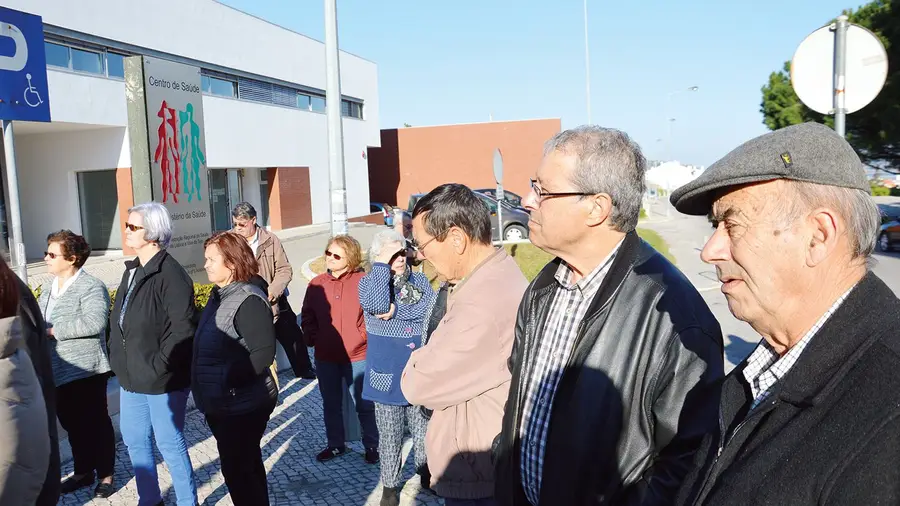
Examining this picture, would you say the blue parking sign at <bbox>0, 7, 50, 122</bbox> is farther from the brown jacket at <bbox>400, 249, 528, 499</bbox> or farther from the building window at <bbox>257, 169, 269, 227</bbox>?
the building window at <bbox>257, 169, 269, 227</bbox>

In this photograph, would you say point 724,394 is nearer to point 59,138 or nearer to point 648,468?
point 648,468

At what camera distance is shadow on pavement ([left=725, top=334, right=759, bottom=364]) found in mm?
7297

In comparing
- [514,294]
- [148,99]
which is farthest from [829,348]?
[148,99]

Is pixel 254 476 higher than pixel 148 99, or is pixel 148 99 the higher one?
pixel 148 99

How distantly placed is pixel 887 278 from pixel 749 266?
556 inches

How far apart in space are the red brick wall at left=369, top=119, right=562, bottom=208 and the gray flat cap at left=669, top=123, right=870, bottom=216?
1418 inches

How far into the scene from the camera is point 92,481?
4484 millimetres

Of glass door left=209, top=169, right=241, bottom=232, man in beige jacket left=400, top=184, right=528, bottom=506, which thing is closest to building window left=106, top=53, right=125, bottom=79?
glass door left=209, top=169, right=241, bottom=232

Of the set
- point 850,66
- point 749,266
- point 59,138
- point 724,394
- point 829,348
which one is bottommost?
point 724,394

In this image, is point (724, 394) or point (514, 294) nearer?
Answer: point (724, 394)

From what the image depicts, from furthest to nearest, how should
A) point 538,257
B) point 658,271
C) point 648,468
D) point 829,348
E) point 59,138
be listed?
point 59,138
point 538,257
point 658,271
point 648,468
point 829,348

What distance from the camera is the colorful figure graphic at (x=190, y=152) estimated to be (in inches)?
247

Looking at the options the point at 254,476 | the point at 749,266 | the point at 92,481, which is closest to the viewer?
the point at 749,266

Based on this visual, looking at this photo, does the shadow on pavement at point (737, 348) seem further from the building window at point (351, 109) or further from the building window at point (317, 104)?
the building window at point (351, 109)
